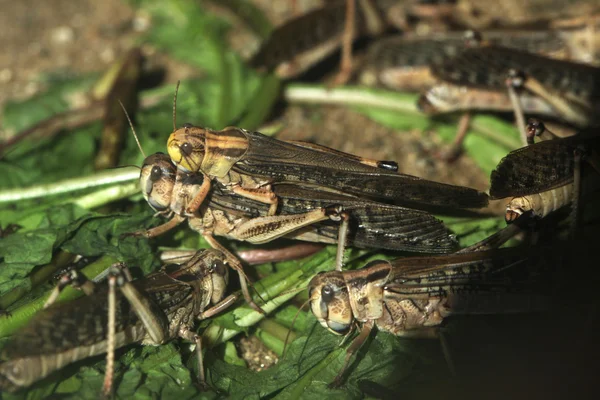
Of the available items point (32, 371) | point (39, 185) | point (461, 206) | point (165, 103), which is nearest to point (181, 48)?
point (165, 103)

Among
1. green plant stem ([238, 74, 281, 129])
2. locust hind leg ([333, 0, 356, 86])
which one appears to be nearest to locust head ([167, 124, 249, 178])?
green plant stem ([238, 74, 281, 129])

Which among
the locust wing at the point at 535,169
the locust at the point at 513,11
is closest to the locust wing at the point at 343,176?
the locust wing at the point at 535,169

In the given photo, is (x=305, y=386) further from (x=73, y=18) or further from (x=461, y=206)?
(x=73, y=18)

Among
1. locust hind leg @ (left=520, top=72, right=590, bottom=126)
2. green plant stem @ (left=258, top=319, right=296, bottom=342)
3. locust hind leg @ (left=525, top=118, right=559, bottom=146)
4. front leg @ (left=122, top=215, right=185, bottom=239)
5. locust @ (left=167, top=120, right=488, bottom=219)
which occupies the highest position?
locust hind leg @ (left=520, top=72, right=590, bottom=126)

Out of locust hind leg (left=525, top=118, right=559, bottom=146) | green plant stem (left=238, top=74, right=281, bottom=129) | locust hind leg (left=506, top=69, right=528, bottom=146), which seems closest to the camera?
locust hind leg (left=525, top=118, right=559, bottom=146)

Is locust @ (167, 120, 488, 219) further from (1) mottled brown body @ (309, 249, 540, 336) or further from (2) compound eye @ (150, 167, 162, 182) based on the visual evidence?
(1) mottled brown body @ (309, 249, 540, 336)

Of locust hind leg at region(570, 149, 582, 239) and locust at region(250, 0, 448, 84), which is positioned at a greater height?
locust at region(250, 0, 448, 84)
